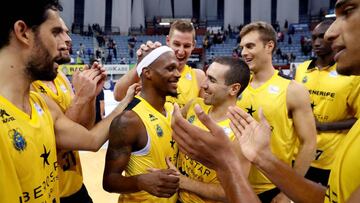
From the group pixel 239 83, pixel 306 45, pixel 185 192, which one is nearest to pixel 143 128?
pixel 185 192

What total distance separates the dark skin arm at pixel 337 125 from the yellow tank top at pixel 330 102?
5 centimetres

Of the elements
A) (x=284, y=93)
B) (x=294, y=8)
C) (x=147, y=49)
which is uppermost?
(x=294, y=8)

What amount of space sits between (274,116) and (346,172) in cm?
167

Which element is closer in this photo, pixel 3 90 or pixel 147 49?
pixel 3 90

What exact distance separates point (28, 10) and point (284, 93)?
80.4 inches

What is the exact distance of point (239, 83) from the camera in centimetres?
275

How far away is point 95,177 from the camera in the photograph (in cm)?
609

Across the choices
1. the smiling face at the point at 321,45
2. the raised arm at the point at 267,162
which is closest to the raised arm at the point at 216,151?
the raised arm at the point at 267,162

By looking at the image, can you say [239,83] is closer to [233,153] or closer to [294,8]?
[233,153]

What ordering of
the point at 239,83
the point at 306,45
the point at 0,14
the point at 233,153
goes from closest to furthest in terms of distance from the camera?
the point at 233,153 < the point at 0,14 < the point at 239,83 < the point at 306,45

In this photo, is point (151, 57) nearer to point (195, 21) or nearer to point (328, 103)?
point (328, 103)

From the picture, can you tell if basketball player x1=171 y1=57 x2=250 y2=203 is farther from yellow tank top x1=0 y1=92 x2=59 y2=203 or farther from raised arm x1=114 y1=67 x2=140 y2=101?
yellow tank top x1=0 y1=92 x2=59 y2=203

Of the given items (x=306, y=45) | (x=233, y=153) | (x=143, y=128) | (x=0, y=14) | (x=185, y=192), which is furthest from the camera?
(x=306, y=45)

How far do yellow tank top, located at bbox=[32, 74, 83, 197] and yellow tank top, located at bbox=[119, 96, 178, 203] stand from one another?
38 cm
